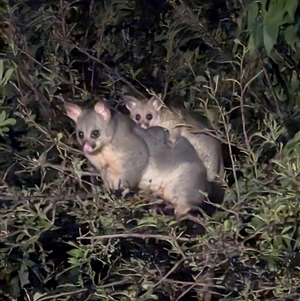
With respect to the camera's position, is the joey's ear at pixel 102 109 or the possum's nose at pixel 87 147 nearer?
the possum's nose at pixel 87 147

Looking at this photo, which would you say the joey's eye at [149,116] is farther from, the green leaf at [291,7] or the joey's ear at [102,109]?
the green leaf at [291,7]

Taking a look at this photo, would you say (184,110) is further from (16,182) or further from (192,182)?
(16,182)

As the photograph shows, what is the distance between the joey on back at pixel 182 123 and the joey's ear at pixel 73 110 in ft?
1.14

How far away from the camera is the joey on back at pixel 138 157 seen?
151 inches

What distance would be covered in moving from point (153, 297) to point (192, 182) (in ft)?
3.08

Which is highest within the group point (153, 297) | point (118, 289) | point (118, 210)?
point (118, 210)

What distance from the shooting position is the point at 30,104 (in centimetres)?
368

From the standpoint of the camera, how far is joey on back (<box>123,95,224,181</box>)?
157 inches

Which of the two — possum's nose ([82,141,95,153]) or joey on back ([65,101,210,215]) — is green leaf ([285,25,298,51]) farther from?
possum's nose ([82,141,95,153])

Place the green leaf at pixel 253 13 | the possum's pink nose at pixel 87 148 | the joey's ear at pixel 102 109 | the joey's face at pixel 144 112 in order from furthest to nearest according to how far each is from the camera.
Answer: the joey's face at pixel 144 112 → the joey's ear at pixel 102 109 → the possum's pink nose at pixel 87 148 → the green leaf at pixel 253 13

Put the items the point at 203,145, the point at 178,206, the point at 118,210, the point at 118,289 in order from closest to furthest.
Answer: the point at 118,210, the point at 118,289, the point at 178,206, the point at 203,145

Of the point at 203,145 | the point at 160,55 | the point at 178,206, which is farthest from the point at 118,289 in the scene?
the point at 160,55

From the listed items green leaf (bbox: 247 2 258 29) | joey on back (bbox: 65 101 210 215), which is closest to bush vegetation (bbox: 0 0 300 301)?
green leaf (bbox: 247 2 258 29)

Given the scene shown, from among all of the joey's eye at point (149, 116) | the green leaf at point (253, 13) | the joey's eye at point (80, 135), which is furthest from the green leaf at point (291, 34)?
the joey's eye at point (149, 116)
